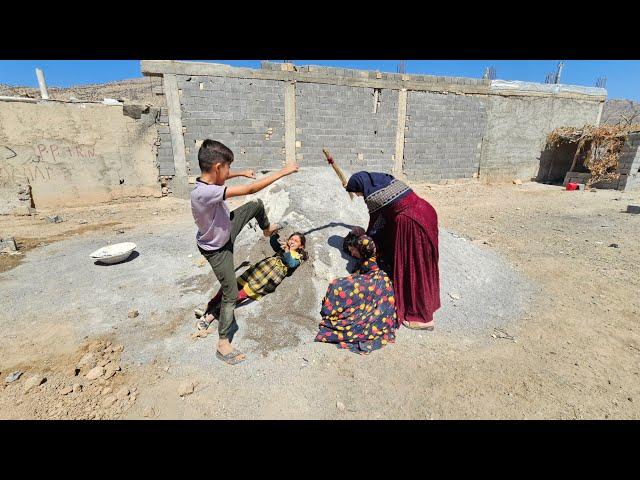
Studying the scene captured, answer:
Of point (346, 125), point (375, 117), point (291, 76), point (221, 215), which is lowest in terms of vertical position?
point (221, 215)

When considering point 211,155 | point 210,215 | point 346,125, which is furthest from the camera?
point 346,125

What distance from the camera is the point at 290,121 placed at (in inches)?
356

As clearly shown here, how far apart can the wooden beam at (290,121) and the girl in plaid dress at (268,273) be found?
252 inches

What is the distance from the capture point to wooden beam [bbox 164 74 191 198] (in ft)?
25.6

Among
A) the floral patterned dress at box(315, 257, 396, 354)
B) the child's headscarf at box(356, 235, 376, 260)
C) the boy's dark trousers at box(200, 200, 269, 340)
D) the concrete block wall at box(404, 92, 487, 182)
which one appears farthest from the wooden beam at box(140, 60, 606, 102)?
the floral patterned dress at box(315, 257, 396, 354)

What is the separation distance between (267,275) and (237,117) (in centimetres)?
659

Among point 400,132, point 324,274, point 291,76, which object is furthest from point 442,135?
point 324,274

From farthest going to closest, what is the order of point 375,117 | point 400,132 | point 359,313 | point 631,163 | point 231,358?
point 400,132
point 631,163
point 375,117
point 359,313
point 231,358

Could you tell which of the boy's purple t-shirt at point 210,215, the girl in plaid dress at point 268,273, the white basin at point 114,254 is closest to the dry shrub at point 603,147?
the girl in plaid dress at point 268,273

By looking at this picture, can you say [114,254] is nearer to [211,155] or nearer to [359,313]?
[211,155]

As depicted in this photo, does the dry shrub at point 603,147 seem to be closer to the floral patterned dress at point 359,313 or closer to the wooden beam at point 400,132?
the wooden beam at point 400,132

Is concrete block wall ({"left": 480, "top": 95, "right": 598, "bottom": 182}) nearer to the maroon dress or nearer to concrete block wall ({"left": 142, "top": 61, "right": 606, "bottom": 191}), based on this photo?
concrete block wall ({"left": 142, "top": 61, "right": 606, "bottom": 191})
